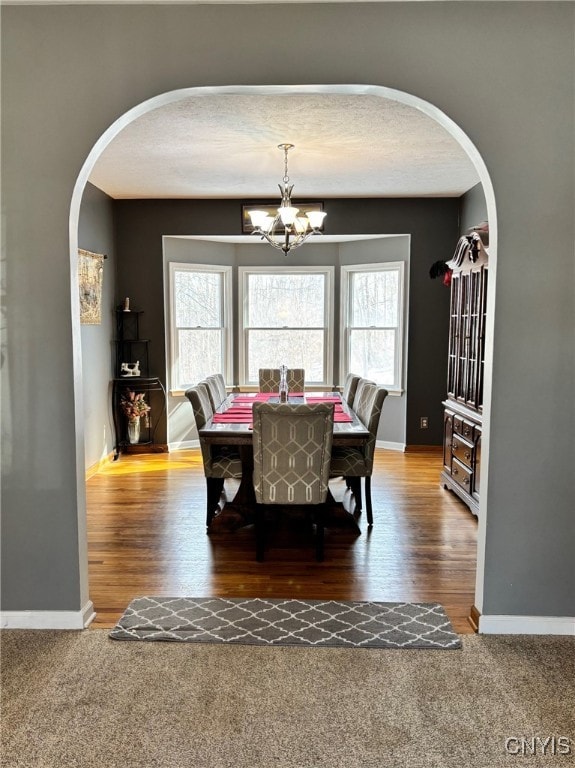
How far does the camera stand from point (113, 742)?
6.51ft

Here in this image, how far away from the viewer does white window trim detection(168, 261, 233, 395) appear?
6387 mm

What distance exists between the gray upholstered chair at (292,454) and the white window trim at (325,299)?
358 centimetres

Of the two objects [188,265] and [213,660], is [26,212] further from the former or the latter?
[188,265]

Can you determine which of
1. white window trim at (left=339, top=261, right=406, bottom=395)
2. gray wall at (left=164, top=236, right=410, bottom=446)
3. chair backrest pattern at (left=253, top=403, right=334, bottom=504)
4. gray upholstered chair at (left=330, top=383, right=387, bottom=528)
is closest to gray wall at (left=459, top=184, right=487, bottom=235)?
gray wall at (left=164, top=236, right=410, bottom=446)

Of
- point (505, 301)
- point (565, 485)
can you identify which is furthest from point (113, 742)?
point (505, 301)

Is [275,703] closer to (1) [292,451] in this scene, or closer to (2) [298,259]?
(1) [292,451]

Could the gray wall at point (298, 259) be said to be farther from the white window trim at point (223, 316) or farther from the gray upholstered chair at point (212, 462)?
the gray upholstered chair at point (212, 462)

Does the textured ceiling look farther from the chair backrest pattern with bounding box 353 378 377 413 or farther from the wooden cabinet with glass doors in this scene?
the chair backrest pattern with bounding box 353 378 377 413

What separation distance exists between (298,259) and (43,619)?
501cm

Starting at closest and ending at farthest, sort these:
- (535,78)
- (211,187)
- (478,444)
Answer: (535,78), (478,444), (211,187)

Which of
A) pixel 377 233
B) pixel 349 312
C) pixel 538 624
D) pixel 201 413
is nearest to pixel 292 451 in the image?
pixel 201 413

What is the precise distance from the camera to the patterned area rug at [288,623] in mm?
2607

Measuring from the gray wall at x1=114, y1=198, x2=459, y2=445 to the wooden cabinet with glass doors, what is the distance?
129 centimetres

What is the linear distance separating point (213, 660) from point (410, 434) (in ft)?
14.1
